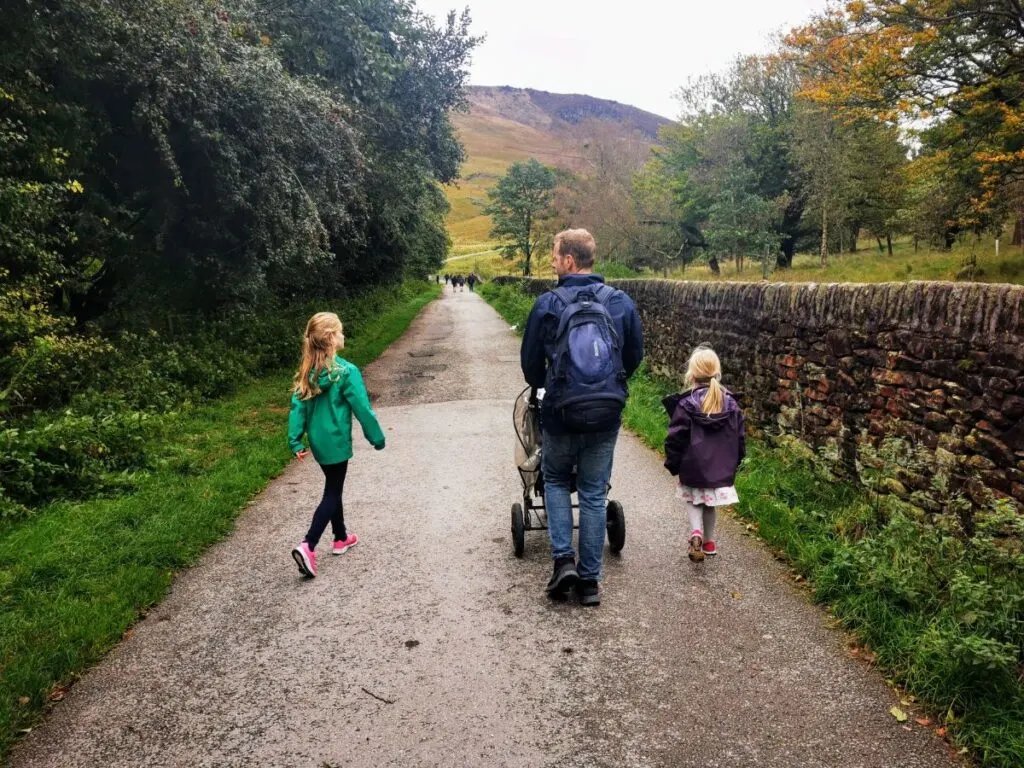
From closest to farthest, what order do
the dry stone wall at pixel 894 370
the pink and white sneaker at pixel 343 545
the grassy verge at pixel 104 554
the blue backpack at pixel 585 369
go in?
the grassy verge at pixel 104 554 < the blue backpack at pixel 585 369 < the dry stone wall at pixel 894 370 < the pink and white sneaker at pixel 343 545

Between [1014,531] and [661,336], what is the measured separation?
310 inches

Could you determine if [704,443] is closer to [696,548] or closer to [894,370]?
[696,548]

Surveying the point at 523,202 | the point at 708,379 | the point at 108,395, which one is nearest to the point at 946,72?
the point at 708,379

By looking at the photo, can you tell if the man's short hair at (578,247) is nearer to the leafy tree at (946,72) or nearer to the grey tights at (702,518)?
the grey tights at (702,518)

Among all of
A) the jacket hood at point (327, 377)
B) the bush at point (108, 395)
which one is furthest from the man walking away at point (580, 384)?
the bush at point (108, 395)

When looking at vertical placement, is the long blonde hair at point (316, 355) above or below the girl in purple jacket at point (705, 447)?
above

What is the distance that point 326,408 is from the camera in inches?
184

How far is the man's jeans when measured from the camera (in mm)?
3975

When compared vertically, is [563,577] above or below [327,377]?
below

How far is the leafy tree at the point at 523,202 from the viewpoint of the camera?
197ft

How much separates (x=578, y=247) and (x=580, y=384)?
86 cm

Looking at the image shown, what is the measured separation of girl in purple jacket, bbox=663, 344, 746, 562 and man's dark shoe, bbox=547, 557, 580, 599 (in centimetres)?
106

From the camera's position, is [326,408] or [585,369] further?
[326,408]

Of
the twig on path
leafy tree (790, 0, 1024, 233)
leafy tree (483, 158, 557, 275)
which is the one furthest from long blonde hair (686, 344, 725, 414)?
leafy tree (483, 158, 557, 275)
